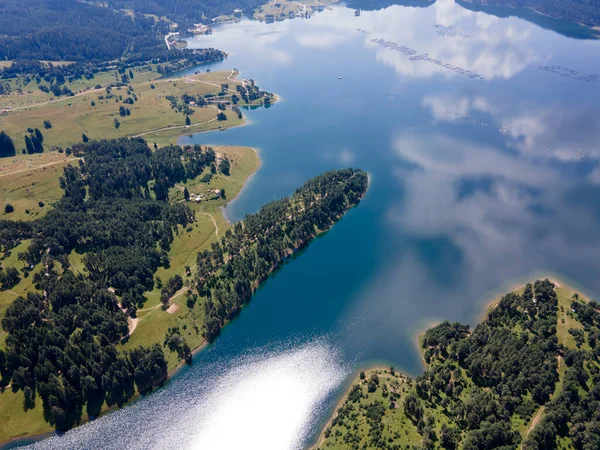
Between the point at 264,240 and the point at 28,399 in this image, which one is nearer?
the point at 28,399

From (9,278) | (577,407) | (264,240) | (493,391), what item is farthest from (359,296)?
(9,278)

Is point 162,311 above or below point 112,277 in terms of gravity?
below

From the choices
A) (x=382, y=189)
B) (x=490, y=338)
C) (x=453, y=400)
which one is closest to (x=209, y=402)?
(x=453, y=400)

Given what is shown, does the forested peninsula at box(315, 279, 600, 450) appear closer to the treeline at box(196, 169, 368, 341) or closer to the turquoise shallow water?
the turquoise shallow water

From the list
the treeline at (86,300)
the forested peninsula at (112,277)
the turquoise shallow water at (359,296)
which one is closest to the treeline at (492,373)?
the turquoise shallow water at (359,296)

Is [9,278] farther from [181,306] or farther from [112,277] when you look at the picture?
[181,306]

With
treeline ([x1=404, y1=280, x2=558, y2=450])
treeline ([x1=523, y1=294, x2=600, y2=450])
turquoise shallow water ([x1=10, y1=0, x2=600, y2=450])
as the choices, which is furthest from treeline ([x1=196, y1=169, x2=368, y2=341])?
treeline ([x1=523, y1=294, x2=600, y2=450])
